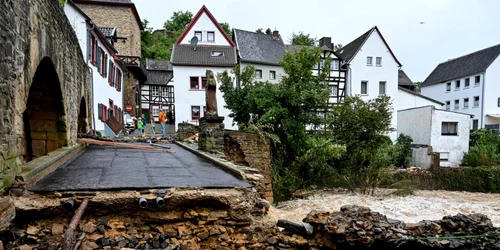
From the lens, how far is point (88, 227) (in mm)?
3264

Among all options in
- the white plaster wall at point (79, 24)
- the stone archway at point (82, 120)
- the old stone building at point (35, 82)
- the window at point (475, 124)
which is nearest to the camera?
the old stone building at point (35, 82)

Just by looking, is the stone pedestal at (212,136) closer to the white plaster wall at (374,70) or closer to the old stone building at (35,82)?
the old stone building at (35,82)

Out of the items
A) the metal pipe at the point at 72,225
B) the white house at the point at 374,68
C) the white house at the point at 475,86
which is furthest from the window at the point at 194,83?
the white house at the point at 475,86

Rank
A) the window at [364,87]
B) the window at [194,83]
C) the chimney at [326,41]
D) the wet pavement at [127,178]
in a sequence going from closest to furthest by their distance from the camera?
the wet pavement at [127,178] < the window at [194,83] < the window at [364,87] < the chimney at [326,41]

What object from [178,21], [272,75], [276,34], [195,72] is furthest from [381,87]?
[178,21]

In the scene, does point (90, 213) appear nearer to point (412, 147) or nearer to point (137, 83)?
point (412, 147)

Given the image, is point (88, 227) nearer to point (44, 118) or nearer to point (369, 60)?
point (44, 118)

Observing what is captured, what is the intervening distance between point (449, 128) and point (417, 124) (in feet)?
7.02

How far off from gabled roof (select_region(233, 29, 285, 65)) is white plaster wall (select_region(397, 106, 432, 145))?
11.4 m

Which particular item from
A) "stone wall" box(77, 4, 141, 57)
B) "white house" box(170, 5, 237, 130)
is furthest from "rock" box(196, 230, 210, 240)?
"stone wall" box(77, 4, 141, 57)

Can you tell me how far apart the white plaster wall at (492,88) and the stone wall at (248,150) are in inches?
1044

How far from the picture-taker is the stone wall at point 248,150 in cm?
1197

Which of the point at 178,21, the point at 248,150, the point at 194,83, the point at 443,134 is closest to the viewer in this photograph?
the point at 248,150

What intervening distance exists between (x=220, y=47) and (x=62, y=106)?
20606 mm
